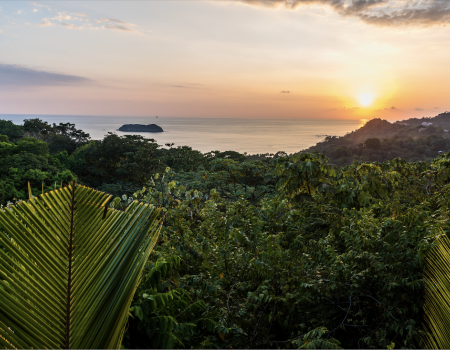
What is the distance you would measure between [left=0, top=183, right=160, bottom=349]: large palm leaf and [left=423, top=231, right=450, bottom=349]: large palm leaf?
1.95 meters

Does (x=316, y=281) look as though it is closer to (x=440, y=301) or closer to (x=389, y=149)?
(x=440, y=301)

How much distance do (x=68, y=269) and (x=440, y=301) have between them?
2.38 m

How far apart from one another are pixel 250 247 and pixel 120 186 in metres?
24.4

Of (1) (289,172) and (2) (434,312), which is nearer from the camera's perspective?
(2) (434,312)

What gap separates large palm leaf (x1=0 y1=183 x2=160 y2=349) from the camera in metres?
1.32

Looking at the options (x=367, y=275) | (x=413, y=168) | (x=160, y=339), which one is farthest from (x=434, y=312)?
(x=413, y=168)

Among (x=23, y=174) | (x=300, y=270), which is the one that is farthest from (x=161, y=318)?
(x=23, y=174)

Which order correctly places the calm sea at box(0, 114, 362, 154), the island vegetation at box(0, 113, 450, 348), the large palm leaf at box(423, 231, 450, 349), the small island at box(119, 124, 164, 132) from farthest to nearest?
the small island at box(119, 124, 164, 132) < the calm sea at box(0, 114, 362, 154) < the island vegetation at box(0, 113, 450, 348) < the large palm leaf at box(423, 231, 450, 349)

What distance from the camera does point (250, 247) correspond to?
3656 mm

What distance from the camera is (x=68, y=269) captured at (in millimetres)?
1467

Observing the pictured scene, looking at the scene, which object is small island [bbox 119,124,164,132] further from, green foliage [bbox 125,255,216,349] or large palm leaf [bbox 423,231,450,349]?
large palm leaf [bbox 423,231,450,349]

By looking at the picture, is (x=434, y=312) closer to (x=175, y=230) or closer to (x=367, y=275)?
(x=367, y=275)

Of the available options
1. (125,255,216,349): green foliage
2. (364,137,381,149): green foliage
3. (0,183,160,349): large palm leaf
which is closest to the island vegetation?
(125,255,216,349): green foliage

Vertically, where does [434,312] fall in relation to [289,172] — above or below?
below
